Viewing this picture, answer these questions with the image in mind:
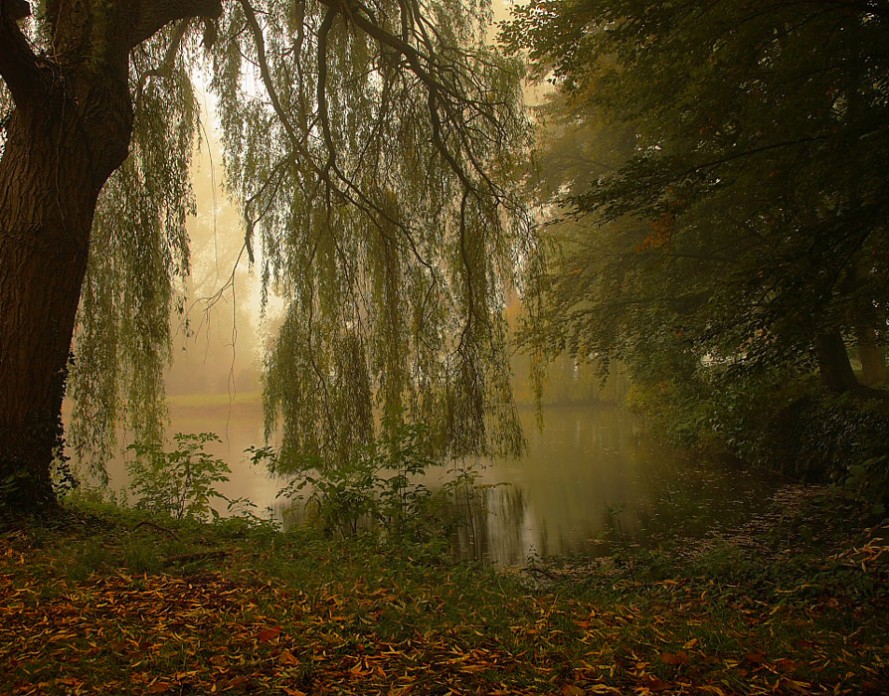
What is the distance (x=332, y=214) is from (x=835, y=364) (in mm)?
6463

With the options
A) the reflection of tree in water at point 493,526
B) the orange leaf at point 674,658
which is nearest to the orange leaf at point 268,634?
the orange leaf at point 674,658

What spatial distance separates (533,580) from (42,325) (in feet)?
11.3

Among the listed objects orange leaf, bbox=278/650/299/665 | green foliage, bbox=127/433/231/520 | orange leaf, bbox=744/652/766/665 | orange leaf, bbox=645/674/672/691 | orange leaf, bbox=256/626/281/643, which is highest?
green foliage, bbox=127/433/231/520

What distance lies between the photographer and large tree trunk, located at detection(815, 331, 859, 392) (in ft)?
24.2

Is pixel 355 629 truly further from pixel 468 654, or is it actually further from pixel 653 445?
pixel 653 445

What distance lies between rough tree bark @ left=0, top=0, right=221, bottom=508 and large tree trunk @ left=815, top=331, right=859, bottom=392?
7.73 m

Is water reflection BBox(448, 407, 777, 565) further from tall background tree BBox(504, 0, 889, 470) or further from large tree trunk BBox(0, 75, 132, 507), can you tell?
large tree trunk BBox(0, 75, 132, 507)

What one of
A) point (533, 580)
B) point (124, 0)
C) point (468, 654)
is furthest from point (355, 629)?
point (124, 0)

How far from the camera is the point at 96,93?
351 centimetres

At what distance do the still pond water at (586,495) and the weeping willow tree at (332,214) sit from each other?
107cm

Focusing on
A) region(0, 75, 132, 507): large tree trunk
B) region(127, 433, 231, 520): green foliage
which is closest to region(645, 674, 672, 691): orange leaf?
region(0, 75, 132, 507): large tree trunk

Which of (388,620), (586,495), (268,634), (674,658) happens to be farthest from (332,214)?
(586,495)

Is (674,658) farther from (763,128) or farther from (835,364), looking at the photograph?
(835,364)

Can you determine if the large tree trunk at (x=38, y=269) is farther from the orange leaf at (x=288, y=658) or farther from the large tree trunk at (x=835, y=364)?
the large tree trunk at (x=835, y=364)
